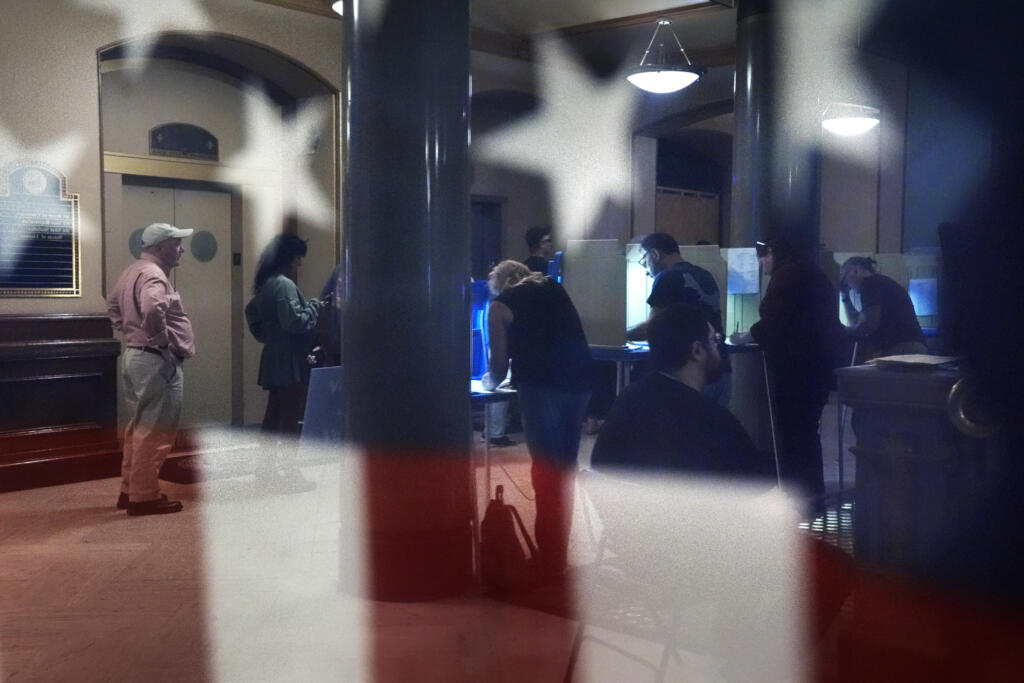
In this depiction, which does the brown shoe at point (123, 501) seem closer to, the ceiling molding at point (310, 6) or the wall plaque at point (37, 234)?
the wall plaque at point (37, 234)

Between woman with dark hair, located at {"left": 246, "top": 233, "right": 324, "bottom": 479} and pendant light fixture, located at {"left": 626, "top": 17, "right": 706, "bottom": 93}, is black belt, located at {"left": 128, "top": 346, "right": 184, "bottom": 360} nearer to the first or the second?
woman with dark hair, located at {"left": 246, "top": 233, "right": 324, "bottom": 479}

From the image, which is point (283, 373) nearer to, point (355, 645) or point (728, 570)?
point (355, 645)

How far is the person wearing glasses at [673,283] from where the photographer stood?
225 inches

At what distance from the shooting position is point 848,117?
9461 millimetres

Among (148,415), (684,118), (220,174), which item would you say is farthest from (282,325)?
(684,118)

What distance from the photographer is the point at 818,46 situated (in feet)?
25.3

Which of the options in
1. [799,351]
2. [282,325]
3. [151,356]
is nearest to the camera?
[799,351]

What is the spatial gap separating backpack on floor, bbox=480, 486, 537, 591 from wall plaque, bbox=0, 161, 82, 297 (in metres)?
3.56

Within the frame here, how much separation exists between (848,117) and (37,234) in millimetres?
6741

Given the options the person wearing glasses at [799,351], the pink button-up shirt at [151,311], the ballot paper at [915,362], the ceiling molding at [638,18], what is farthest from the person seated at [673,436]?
the ceiling molding at [638,18]

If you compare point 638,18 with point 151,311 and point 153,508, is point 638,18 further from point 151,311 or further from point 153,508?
point 153,508

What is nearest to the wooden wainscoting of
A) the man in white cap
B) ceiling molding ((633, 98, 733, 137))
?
the man in white cap

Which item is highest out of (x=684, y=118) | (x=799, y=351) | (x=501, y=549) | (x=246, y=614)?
(x=684, y=118)

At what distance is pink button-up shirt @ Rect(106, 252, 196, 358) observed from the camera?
5.14m
